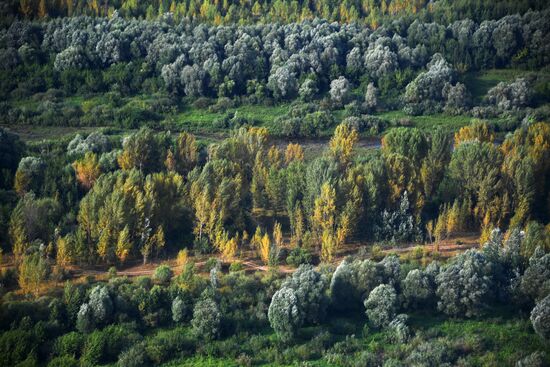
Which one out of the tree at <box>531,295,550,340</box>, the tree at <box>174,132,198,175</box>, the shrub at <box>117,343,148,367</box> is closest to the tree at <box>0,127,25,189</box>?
the tree at <box>174,132,198,175</box>

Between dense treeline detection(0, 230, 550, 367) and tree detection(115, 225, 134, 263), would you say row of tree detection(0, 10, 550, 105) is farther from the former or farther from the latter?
dense treeline detection(0, 230, 550, 367)

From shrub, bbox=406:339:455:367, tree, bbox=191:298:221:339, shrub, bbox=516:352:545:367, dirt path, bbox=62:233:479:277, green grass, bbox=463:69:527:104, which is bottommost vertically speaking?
shrub, bbox=516:352:545:367

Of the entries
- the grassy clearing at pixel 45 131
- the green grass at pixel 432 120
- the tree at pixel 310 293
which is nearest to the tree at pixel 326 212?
the tree at pixel 310 293

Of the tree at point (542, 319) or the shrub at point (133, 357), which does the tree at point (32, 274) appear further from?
the tree at point (542, 319)

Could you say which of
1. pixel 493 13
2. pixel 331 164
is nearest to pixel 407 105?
pixel 493 13

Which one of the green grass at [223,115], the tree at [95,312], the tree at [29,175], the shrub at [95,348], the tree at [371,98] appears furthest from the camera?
the tree at [371,98]

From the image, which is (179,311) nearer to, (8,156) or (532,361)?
(532,361)
